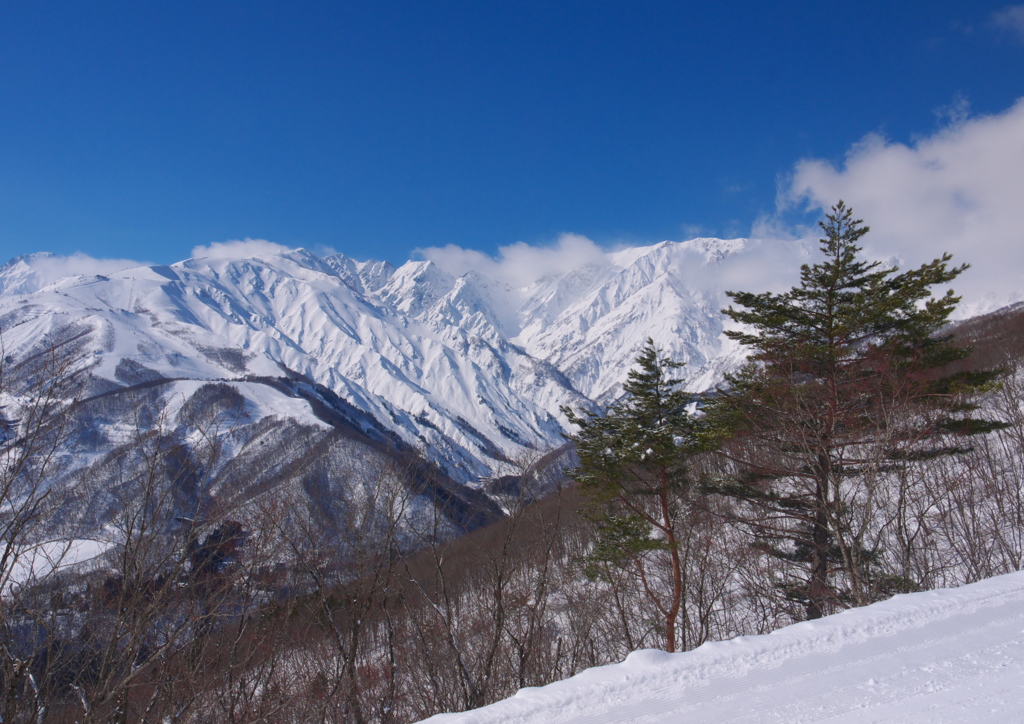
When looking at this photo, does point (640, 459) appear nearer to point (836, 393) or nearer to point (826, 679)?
point (836, 393)

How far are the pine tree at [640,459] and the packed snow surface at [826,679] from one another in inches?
244

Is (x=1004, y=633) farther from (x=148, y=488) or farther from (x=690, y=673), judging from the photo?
(x=148, y=488)

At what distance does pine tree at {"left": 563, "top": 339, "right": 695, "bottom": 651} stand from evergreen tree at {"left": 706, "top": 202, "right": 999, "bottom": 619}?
3.44ft

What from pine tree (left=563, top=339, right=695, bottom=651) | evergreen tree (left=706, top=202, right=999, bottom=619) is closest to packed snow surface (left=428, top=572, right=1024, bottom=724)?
evergreen tree (left=706, top=202, right=999, bottom=619)

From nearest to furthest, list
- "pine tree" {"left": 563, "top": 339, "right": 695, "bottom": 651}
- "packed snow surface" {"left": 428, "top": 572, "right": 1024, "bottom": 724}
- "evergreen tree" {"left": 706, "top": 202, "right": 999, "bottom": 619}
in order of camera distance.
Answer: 1. "packed snow surface" {"left": 428, "top": 572, "right": 1024, "bottom": 724}
2. "evergreen tree" {"left": 706, "top": 202, "right": 999, "bottom": 619}
3. "pine tree" {"left": 563, "top": 339, "right": 695, "bottom": 651}

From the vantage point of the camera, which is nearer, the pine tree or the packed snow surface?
the packed snow surface

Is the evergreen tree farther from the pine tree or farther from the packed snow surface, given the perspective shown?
the packed snow surface

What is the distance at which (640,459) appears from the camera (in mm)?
12078

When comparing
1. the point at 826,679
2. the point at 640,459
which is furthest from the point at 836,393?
the point at 826,679

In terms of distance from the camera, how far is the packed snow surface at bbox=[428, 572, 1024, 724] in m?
4.46

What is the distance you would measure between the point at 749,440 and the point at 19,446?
46.4ft

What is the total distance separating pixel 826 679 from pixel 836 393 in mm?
8825

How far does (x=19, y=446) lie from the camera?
6.19 meters

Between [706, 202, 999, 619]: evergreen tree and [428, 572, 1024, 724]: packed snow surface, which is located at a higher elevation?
[706, 202, 999, 619]: evergreen tree
